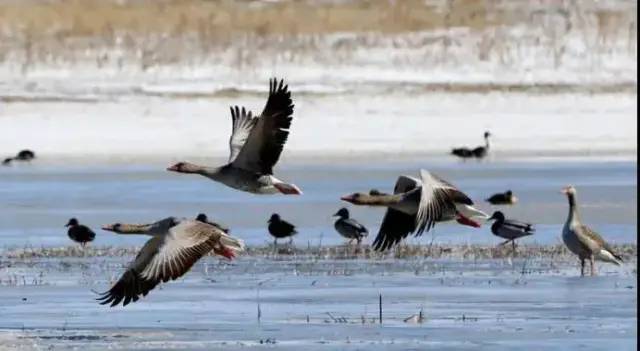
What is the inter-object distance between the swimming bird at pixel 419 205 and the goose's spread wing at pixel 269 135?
1.83 feet

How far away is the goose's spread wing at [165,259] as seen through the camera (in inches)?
383

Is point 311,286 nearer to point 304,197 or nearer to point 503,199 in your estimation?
point 503,199

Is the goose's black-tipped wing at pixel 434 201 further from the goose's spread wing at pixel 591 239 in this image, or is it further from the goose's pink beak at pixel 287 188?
the goose's spread wing at pixel 591 239

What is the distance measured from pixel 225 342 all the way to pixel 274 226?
188 inches

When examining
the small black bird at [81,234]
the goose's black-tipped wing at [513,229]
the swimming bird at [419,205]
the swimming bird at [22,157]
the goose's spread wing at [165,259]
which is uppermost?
the swimming bird at [419,205]

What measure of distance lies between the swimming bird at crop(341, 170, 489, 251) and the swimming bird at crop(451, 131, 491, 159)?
33.3ft

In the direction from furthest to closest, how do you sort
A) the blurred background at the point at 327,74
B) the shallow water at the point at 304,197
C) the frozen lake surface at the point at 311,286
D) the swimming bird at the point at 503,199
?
the blurred background at the point at 327,74 → the swimming bird at the point at 503,199 → the shallow water at the point at 304,197 → the frozen lake surface at the point at 311,286

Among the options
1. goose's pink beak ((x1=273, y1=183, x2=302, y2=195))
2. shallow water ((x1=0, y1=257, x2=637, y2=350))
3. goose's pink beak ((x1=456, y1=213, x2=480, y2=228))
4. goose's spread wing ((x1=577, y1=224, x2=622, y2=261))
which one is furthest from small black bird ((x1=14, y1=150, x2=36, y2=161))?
goose's pink beak ((x1=456, y1=213, x2=480, y2=228))

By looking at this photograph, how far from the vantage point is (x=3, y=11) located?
30.5 m

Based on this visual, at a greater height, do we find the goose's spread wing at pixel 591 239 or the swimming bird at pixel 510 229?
the goose's spread wing at pixel 591 239

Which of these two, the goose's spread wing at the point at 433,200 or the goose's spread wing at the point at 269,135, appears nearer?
the goose's spread wing at the point at 433,200

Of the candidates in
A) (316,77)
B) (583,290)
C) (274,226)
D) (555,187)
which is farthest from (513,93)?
(583,290)

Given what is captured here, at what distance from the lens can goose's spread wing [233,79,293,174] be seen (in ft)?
35.7

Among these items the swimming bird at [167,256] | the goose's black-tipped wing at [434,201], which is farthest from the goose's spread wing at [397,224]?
the swimming bird at [167,256]
